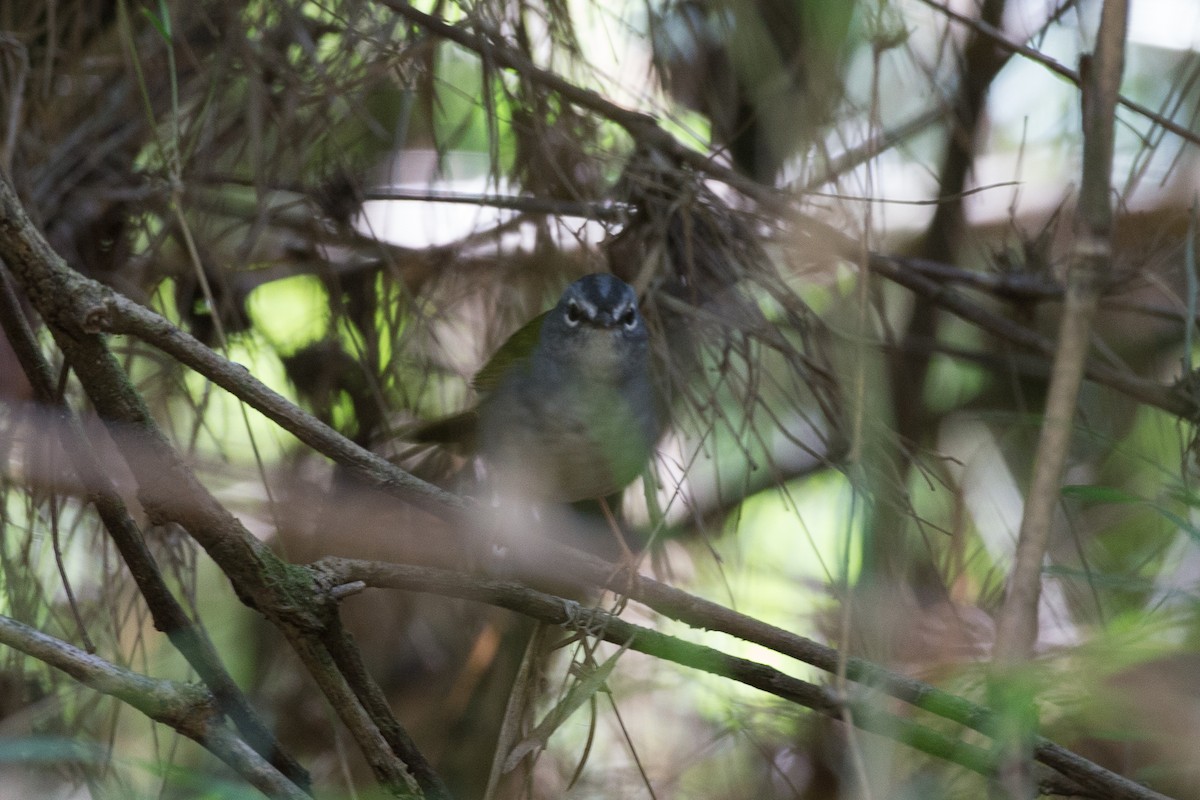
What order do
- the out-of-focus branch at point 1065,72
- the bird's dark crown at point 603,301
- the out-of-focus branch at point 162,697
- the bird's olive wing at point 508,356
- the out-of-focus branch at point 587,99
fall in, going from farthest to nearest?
1. the bird's olive wing at point 508,356
2. the bird's dark crown at point 603,301
3. the out-of-focus branch at point 587,99
4. the out-of-focus branch at point 1065,72
5. the out-of-focus branch at point 162,697

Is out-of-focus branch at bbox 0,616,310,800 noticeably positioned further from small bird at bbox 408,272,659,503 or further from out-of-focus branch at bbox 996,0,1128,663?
small bird at bbox 408,272,659,503

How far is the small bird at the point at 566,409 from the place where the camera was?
2.50 metres

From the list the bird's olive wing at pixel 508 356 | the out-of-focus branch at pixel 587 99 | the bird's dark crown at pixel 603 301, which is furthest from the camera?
the bird's olive wing at pixel 508 356

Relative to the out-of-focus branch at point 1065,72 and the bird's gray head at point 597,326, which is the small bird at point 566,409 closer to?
the bird's gray head at point 597,326

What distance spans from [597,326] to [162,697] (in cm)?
134

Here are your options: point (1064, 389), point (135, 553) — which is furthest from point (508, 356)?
point (1064, 389)

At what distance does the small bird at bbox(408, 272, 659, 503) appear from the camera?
98.6 inches

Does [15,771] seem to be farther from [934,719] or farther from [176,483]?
[934,719]

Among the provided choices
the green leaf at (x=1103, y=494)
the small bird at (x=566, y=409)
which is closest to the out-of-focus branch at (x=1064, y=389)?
the green leaf at (x=1103, y=494)

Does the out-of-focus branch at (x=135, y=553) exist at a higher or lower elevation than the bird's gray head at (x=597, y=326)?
lower

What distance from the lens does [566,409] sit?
8.73 feet

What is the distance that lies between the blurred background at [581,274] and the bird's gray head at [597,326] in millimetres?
74

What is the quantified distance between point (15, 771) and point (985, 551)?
6.44ft

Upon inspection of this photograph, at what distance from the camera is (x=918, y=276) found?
2.55 meters
